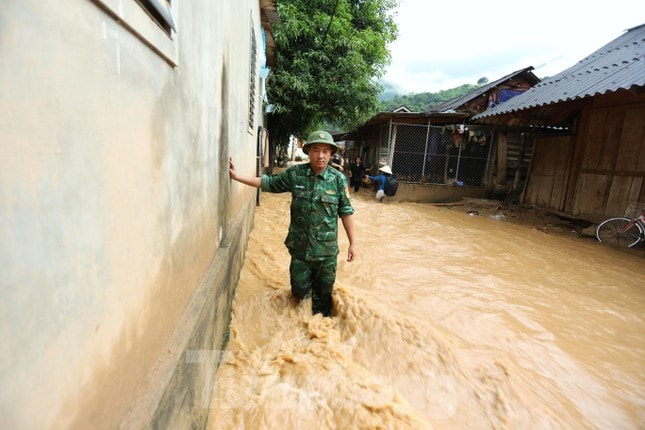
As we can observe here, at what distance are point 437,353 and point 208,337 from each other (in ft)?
6.46

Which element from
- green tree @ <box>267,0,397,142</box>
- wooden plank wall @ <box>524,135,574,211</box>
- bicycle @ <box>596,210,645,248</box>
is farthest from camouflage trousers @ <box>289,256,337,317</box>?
wooden plank wall @ <box>524,135,574,211</box>

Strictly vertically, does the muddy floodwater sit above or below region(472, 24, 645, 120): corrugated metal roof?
below

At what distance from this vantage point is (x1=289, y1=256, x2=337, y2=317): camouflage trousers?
339cm

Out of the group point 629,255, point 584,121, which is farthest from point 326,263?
point 584,121

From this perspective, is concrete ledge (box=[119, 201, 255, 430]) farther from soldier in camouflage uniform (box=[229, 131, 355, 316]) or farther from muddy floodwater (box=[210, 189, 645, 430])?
soldier in camouflage uniform (box=[229, 131, 355, 316])

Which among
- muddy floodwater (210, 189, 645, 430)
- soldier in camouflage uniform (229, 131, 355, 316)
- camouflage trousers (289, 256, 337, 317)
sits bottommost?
muddy floodwater (210, 189, 645, 430)

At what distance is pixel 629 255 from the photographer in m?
7.09

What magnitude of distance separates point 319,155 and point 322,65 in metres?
9.28

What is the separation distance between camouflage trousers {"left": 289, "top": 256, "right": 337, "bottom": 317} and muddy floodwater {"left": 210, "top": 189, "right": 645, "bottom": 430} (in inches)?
5.2

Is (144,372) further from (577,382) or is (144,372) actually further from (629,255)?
(629,255)

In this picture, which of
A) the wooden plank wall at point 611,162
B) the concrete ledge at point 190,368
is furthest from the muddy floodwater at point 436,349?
the wooden plank wall at point 611,162

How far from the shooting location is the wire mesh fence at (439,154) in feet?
43.8

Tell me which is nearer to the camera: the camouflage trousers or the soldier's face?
the soldier's face

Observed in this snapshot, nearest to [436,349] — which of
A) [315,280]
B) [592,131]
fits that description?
[315,280]
